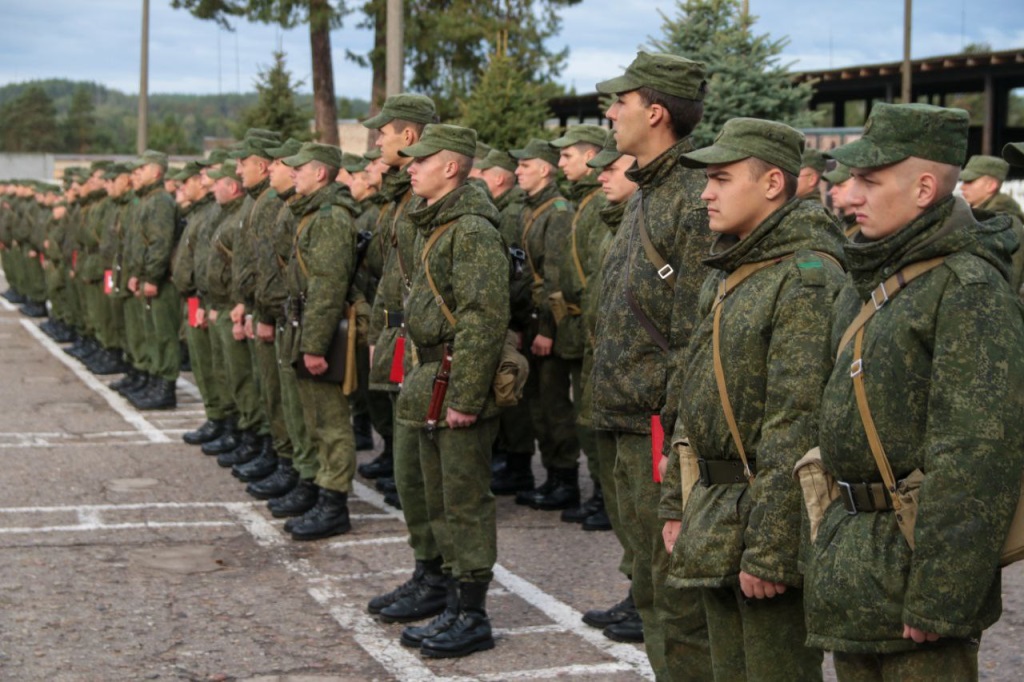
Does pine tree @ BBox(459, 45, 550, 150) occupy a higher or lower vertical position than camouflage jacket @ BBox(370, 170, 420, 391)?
higher

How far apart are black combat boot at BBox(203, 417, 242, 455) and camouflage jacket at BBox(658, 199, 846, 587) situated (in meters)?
7.62

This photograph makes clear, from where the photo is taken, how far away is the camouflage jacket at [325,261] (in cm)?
815

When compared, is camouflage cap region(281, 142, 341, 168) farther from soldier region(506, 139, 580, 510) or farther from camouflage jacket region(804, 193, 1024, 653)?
camouflage jacket region(804, 193, 1024, 653)

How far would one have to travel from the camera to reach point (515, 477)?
10023 mm

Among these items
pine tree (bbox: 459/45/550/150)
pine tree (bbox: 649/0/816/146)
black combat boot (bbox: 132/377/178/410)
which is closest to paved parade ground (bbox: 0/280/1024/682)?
black combat boot (bbox: 132/377/178/410)

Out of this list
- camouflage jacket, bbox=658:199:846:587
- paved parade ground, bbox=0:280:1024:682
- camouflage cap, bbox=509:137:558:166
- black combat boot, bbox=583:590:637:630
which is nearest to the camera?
camouflage jacket, bbox=658:199:846:587

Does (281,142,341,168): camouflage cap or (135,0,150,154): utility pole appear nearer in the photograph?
(281,142,341,168): camouflage cap

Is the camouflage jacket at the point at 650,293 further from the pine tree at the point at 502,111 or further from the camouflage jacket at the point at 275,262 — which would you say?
the pine tree at the point at 502,111

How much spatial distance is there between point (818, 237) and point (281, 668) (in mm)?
3202

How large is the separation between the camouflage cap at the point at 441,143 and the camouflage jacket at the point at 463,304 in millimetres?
175

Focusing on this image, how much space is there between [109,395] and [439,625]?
9.73 m

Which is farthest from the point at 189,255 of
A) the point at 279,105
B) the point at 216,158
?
the point at 279,105

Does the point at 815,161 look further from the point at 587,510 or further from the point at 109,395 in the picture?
the point at 109,395

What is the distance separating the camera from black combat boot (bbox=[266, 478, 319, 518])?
8984mm
